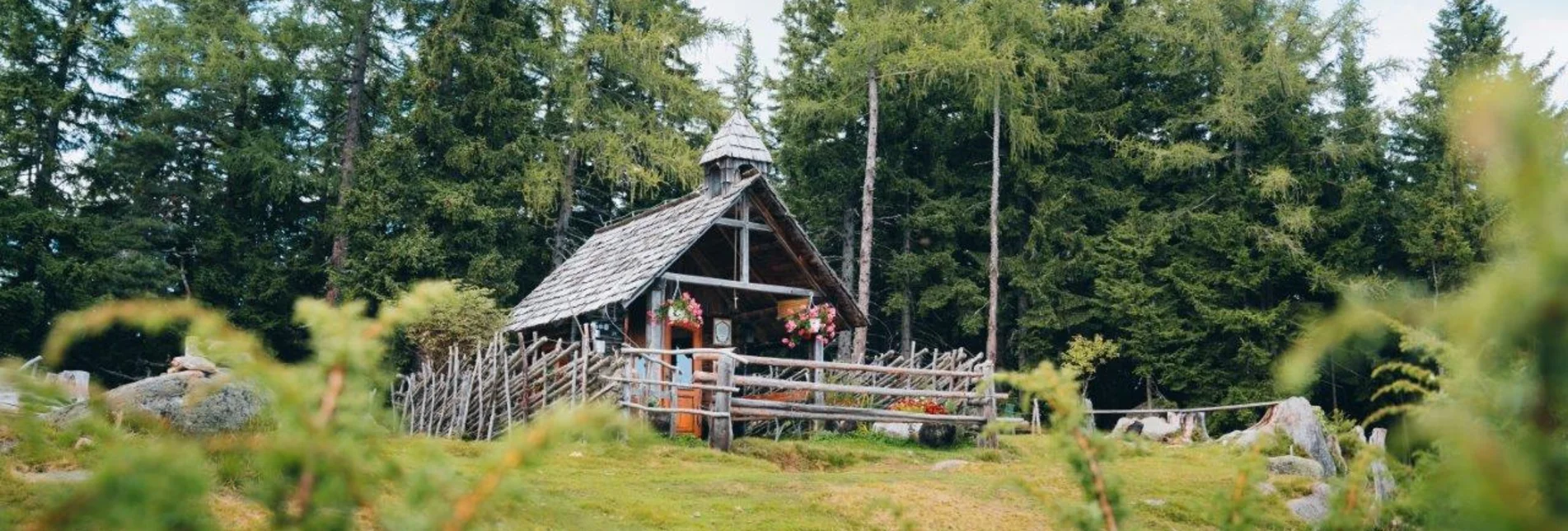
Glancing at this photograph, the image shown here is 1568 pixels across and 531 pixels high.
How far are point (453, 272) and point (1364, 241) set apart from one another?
22.1 m

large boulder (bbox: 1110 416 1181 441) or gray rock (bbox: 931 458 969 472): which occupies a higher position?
gray rock (bbox: 931 458 969 472)

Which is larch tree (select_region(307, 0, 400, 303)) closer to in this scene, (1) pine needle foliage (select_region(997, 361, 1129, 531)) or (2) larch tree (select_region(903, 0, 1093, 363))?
(2) larch tree (select_region(903, 0, 1093, 363))

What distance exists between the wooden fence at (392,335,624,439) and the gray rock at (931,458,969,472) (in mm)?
3825

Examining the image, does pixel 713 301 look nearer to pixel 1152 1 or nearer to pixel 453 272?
pixel 453 272

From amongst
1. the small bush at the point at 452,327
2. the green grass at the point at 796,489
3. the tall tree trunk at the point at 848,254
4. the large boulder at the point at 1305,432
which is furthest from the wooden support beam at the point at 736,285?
the tall tree trunk at the point at 848,254

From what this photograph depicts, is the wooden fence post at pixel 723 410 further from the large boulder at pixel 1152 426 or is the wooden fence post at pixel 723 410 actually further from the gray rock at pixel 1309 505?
the large boulder at pixel 1152 426

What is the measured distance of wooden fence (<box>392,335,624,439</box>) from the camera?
1432 centimetres

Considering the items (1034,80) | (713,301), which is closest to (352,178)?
(713,301)

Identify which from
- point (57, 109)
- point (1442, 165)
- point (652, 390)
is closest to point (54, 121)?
point (57, 109)

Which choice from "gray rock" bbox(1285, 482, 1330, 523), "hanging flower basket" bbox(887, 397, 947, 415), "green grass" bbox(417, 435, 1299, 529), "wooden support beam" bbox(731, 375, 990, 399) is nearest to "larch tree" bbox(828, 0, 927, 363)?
"hanging flower basket" bbox(887, 397, 947, 415)

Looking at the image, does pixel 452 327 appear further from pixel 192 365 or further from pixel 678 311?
pixel 192 365

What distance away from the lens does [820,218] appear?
32375 mm

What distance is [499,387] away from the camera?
15.6m

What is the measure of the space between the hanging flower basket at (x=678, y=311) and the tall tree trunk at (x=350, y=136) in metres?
10.7
